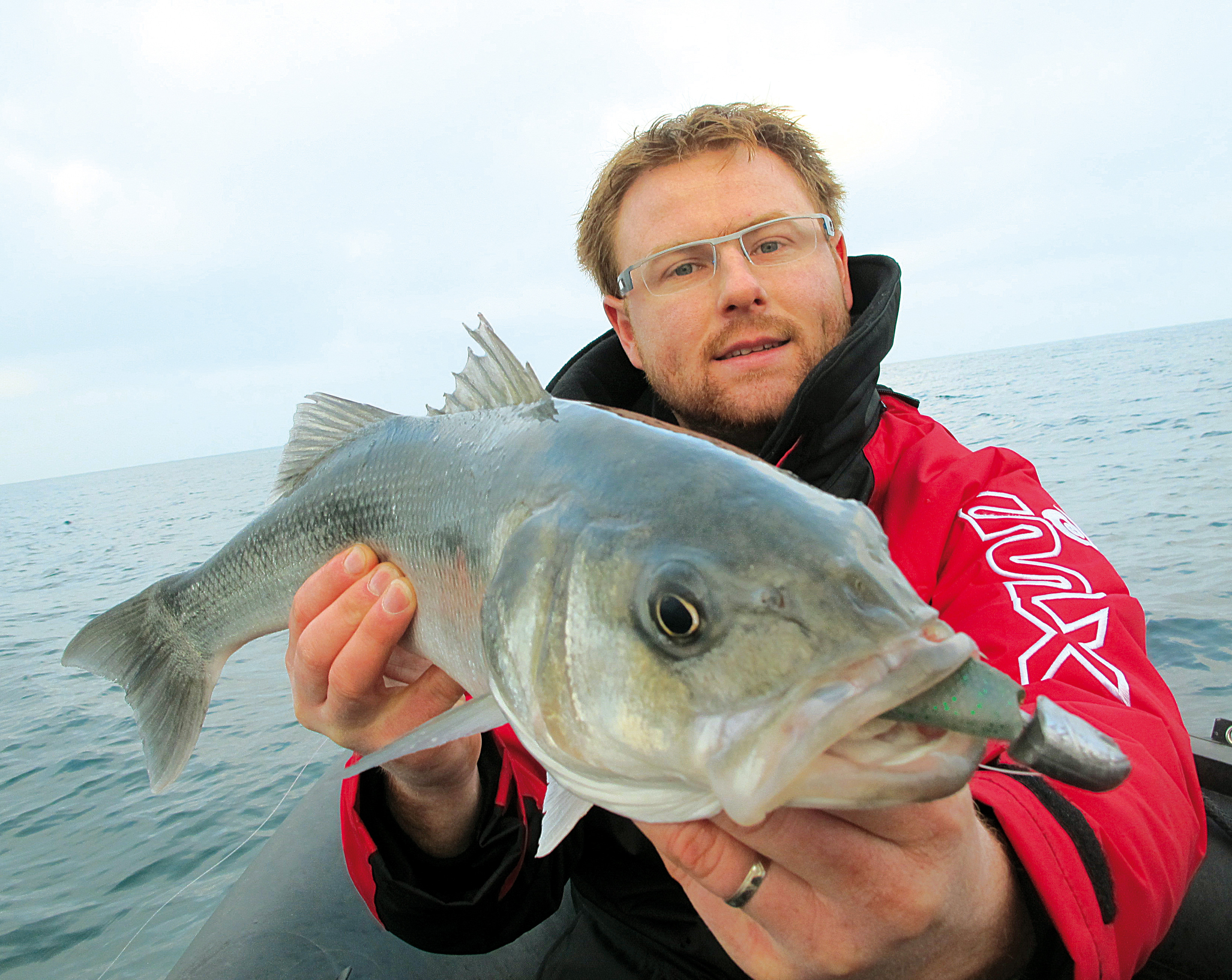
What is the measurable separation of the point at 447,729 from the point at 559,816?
0.32 m

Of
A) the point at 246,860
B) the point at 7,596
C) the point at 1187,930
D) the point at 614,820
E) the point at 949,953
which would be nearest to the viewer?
the point at 949,953

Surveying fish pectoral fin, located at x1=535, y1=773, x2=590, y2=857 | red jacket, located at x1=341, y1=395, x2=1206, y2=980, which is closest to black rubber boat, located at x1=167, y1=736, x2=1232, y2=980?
red jacket, located at x1=341, y1=395, x2=1206, y2=980

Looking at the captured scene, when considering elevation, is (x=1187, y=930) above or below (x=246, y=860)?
above

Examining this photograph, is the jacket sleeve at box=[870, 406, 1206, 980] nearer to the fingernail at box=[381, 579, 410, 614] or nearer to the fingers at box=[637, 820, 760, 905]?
the fingers at box=[637, 820, 760, 905]

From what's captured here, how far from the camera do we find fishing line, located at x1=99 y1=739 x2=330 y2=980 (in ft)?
16.5

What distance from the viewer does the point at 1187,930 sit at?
2594 mm

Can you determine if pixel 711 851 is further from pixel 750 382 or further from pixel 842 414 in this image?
pixel 750 382

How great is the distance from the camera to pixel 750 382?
338 cm

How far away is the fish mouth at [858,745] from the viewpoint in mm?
899

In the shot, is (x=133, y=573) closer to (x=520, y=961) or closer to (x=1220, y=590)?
(x=520, y=961)

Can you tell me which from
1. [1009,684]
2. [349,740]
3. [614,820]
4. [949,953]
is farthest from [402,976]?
[1009,684]

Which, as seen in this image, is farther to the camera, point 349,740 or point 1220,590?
point 1220,590

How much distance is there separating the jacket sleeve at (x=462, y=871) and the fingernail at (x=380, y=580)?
802 mm

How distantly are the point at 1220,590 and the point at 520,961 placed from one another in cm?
802
